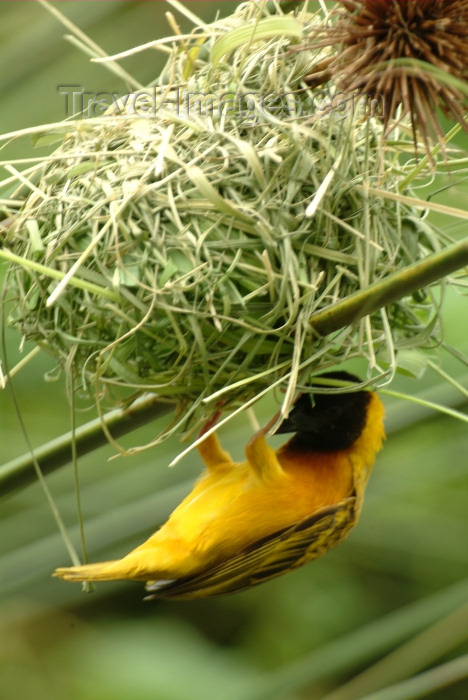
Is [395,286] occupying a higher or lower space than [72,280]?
lower

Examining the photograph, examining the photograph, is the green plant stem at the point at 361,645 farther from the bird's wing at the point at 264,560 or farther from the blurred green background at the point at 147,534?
the bird's wing at the point at 264,560

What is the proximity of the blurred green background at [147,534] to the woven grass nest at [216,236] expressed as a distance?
31.3 inches

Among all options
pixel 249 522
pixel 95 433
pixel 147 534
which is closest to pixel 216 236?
pixel 95 433

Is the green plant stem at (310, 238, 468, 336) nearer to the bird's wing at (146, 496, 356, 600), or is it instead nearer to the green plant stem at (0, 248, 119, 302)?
the green plant stem at (0, 248, 119, 302)

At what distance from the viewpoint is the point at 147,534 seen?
271 cm

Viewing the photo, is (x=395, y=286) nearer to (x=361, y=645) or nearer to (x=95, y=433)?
(x=95, y=433)

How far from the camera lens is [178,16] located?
3566 mm

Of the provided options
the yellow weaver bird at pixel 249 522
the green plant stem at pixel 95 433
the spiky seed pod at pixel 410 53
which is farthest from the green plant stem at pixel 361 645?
the spiky seed pod at pixel 410 53

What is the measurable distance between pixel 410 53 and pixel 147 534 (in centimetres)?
181

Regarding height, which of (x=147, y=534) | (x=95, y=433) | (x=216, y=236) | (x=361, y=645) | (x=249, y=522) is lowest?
(x=361, y=645)

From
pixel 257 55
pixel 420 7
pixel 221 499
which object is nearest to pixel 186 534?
pixel 221 499

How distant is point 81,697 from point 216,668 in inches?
19.1

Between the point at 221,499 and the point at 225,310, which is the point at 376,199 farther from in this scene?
the point at 221,499

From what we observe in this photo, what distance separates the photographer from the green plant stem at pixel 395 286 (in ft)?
3.96
